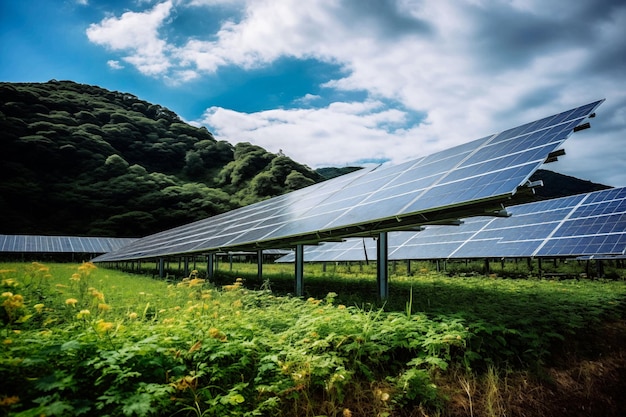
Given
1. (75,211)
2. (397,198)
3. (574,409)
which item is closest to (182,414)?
(574,409)

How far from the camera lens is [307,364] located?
14.0 feet

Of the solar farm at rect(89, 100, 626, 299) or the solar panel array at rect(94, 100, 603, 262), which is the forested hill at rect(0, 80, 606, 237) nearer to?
the solar farm at rect(89, 100, 626, 299)

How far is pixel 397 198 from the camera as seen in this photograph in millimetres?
8391

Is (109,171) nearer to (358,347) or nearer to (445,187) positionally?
(445,187)

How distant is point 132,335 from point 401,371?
11.7 ft

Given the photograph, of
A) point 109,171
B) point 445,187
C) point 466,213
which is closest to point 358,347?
point 466,213

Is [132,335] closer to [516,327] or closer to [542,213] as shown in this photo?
[516,327]

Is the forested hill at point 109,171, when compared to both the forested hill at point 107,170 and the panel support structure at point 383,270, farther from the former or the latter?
the panel support structure at point 383,270

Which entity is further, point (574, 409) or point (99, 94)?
point (99, 94)

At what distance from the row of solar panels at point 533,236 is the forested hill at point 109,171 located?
4115 cm

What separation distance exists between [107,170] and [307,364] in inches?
2989

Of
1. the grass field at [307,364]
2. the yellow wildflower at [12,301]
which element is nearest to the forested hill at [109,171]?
the grass field at [307,364]

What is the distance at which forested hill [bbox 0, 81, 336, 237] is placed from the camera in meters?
60.0

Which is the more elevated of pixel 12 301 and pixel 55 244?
pixel 55 244
